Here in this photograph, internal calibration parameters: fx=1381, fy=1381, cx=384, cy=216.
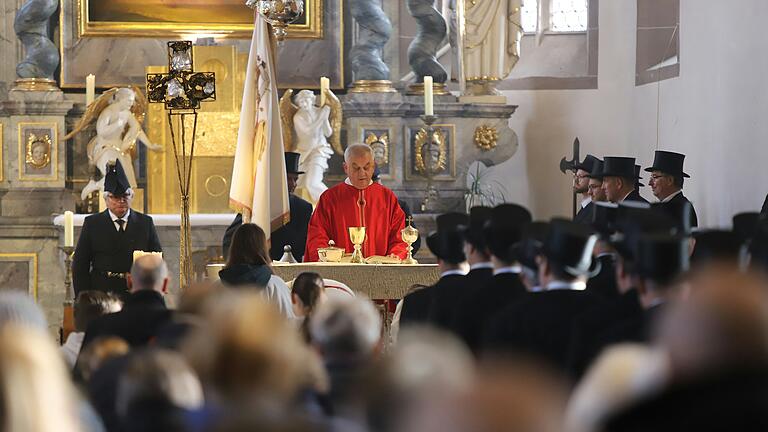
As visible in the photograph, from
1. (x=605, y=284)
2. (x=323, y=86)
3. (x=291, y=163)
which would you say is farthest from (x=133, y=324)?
(x=323, y=86)

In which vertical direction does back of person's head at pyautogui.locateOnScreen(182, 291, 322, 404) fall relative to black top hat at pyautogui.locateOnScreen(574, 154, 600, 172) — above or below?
below

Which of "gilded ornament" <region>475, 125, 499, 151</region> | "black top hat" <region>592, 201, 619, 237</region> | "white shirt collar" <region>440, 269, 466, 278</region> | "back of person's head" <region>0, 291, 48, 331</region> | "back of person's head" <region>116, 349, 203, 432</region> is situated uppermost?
"gilded ornament" <region>475, 125, 499, 151</region>

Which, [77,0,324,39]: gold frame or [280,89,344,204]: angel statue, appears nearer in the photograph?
[280,89,344,204]: angel statue

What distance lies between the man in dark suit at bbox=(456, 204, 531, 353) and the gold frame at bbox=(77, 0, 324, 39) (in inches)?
372

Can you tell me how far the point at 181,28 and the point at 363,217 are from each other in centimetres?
560

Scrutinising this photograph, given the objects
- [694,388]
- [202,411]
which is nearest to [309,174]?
[202,411]

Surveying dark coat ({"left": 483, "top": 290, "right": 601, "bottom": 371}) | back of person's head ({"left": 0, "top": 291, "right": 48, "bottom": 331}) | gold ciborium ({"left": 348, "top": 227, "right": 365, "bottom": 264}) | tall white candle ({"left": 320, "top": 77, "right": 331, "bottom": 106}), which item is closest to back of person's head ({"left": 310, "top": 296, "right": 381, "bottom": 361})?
back of person's head ({"left": 0, "top": 291, "right": 48, "bottom": 331})

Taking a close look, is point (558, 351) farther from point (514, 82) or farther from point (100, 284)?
point (514, 82)

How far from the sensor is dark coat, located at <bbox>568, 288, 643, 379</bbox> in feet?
14.5

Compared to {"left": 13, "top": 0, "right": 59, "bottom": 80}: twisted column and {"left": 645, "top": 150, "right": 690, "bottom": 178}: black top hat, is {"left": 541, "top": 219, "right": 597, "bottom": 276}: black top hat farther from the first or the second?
{"left": 13, "top": 0, "right": 59, "bottom": 80}: twisted column

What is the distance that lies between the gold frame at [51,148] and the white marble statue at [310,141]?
8.63 feet

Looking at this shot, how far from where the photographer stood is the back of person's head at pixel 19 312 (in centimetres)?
404

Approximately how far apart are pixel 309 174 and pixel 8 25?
13.1 ft

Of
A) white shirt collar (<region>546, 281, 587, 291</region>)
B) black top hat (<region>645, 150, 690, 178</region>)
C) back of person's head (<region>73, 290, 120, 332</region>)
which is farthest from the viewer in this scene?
black top hat (<region>645, 150, 690, 178</region>)
